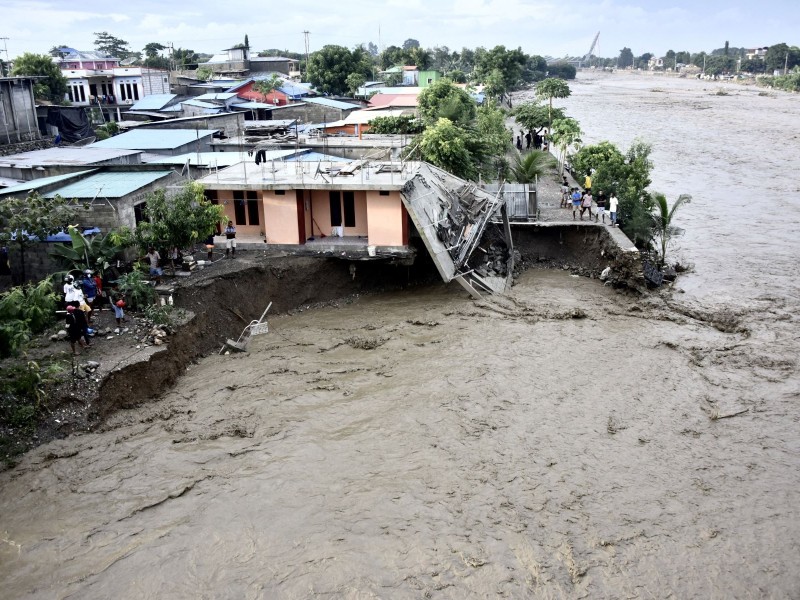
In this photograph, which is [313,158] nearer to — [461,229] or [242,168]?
[242,168]

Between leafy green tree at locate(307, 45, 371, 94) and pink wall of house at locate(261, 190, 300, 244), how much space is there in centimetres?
3777

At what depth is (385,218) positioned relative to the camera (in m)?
18.6

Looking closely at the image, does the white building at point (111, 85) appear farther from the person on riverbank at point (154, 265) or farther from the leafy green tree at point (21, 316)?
the leafy green tree at point (21, 316)

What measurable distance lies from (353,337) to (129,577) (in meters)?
8.00

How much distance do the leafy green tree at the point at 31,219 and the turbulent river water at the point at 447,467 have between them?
4568 millimetres

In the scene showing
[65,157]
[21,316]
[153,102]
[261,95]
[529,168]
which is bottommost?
[21,316]

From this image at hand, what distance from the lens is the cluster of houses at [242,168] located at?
1845 centimetres

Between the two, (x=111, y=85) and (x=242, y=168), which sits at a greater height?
(x=111, y=85)

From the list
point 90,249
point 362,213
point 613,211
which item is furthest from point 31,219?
point 613,211

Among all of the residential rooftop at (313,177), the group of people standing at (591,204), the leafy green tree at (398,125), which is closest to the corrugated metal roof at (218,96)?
the leafy green tree at (398,125)

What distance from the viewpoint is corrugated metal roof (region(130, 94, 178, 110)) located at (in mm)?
39781

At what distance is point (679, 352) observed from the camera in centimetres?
1645

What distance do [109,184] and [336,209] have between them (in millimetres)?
5922

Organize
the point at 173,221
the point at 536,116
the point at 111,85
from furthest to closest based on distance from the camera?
the point at 111,85 < the point at 536,116 < the point at 173,221
